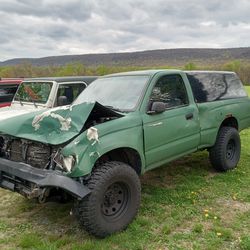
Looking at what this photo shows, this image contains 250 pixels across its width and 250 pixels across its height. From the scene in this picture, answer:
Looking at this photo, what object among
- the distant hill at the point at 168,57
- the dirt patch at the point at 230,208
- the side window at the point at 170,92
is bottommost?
the dirt patch at the point at 230,208

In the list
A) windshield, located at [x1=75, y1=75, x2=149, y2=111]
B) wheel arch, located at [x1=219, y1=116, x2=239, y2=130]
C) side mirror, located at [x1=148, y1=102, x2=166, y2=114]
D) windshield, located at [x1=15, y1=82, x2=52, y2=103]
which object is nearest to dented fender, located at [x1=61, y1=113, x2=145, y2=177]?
side mirror, located at [x1=148, y1=102, x2=166, y2=114]

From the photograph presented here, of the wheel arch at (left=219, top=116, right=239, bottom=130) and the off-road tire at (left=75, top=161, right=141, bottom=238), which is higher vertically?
the wheel arch at (left=219, top=116, right=239, bottom=130)

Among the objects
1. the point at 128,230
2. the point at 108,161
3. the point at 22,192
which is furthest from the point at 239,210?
the point at 22,192

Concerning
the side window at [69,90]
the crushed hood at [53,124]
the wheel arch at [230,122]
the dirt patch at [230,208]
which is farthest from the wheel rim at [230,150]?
the side window at [69,90]

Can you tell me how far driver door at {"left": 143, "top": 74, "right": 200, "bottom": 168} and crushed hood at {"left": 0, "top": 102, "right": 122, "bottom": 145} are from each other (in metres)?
0.78

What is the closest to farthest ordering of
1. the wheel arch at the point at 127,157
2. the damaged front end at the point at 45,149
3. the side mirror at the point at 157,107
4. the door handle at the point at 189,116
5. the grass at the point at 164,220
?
the damaged front end at the point at 45,149 < the grass at the point at 164,220 < the wheel arch at the point at 127,157 < the side mirror at the point at 157,107 < the door handle at the point at 189,116

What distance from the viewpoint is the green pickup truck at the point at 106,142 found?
12.1 feet

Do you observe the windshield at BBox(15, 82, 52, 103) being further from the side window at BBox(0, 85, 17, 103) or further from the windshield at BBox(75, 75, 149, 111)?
the windshield at BBox(75, 75, 149, 111)

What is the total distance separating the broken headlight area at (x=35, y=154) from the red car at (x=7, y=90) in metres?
4.96

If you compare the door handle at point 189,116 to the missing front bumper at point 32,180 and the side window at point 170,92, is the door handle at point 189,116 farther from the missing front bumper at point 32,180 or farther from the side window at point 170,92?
the missing front bumper at point 32,180

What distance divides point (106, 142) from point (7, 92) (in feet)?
20.3

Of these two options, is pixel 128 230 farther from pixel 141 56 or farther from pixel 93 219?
pixel 141 56

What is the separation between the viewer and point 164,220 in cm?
443

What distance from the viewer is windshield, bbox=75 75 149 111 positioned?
475cm
